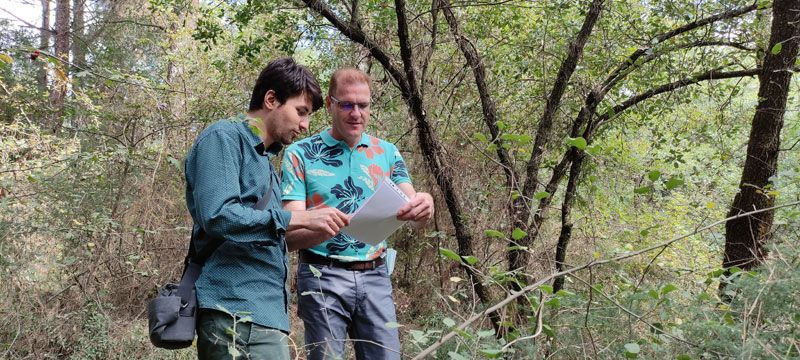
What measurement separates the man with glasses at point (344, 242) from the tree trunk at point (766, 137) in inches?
106

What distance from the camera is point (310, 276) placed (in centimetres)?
262

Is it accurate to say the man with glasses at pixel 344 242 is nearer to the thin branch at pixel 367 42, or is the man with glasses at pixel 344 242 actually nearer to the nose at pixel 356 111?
the nose at pixel 356 111

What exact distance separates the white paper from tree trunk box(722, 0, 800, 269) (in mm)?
2791

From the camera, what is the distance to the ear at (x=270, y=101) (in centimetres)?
213

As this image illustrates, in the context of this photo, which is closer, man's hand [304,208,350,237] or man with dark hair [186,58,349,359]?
man with dark hair [186,58,349,359]

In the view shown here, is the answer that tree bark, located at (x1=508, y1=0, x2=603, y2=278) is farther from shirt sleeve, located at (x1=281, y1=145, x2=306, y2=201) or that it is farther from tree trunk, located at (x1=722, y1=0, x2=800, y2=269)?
shirt sleeve, located at (x1=281, y1=145, x2=306, y2=201)

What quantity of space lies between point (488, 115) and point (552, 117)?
1.82 ft

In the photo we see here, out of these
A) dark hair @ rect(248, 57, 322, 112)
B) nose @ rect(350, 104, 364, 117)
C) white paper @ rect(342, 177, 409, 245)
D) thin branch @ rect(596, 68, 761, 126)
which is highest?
thin branch @ rect(596, 68, 761, 126)

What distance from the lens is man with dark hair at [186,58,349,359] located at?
72.6 inches

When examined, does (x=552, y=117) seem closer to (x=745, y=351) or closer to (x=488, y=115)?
(x=488, y=115)

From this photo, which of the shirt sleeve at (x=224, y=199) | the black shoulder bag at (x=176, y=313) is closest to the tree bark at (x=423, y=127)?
the shirt sleeve at (x=224, y=199)

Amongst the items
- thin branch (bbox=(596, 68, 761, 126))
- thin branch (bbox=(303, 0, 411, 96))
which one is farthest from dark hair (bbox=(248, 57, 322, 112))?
thin branch (bbox=(596, 68, 761, 126))

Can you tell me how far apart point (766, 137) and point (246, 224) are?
3.85 metres

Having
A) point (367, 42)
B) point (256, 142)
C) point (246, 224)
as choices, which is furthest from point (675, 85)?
point (246, 224)
